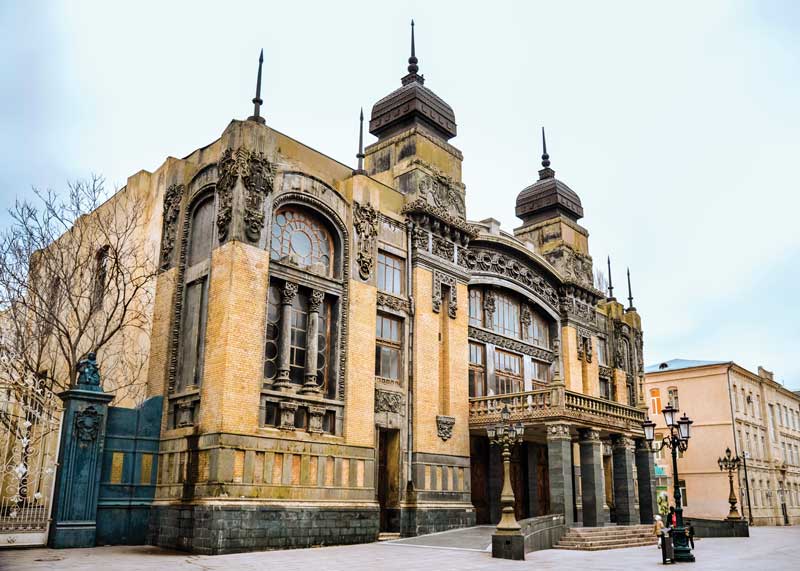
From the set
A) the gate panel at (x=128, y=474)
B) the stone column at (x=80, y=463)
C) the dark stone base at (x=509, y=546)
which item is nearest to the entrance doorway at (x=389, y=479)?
the dark stone base at (x=509, y=546)

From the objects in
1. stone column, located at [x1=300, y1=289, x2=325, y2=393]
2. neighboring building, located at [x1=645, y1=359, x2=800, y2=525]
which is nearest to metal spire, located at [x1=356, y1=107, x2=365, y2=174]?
stone column, located at [x1=300, y1=289, x2=325, y2=393]

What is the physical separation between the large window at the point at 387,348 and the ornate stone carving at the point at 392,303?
43 cm

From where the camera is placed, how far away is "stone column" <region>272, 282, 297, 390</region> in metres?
22.0

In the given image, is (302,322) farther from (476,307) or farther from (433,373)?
(476,307)

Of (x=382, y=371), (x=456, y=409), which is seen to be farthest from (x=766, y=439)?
(x=382, y=371)

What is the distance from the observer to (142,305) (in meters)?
25.1

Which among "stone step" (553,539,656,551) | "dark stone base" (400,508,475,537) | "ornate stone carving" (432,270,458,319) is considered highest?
"ornate stone carving" (432,270,458,319)

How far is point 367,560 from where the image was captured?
17.7 m

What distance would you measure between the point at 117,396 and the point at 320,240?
8877 mm

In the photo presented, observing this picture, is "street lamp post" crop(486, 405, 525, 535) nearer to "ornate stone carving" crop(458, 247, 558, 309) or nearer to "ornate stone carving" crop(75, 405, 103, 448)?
"ornate stone carving" crop(458, 247, 558, 309)

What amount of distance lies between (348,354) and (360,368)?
2.23ft

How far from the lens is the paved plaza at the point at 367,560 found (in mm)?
15688

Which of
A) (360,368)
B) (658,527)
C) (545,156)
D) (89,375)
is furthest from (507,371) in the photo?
(89,375)

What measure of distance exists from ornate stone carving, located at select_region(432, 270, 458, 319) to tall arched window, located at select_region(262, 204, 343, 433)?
4.86m
